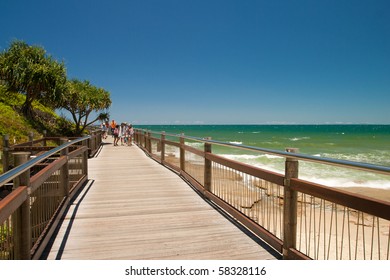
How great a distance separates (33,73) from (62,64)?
3483mm

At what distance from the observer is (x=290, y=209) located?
2988 mm

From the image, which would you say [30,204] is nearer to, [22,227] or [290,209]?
[22,227]

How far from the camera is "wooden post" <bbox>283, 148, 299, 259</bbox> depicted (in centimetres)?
298

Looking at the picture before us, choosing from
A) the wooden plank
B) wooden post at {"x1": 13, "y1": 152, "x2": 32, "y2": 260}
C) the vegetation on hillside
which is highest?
the vegetation on hillside

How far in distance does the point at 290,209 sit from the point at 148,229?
189 centimetres

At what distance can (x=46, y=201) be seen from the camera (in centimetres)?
381

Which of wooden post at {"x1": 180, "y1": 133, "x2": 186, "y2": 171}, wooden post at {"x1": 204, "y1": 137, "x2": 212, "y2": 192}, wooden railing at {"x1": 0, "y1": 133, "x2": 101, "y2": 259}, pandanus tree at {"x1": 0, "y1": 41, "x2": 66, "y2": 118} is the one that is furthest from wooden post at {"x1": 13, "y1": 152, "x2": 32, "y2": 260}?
pandanus tree at {"x1": 0, "y1": 41, "x2": 66, "y2": 118}

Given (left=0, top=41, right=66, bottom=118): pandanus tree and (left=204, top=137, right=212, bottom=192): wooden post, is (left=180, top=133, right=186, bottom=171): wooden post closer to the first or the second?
(left=204, top=137, right=212, bottom=192): wooden post

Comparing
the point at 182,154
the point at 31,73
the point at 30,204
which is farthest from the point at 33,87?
the point at 30,204

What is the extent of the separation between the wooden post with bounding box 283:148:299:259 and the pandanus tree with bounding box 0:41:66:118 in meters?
21.8

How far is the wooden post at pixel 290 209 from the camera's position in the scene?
2977mm

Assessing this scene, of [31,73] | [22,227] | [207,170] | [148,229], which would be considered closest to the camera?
[22,227]

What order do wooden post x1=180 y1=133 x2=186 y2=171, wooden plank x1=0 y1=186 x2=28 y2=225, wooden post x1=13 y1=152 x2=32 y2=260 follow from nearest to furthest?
wooden plank x1=0 y1=186 x2=28 y2=225
wooden post x1=13 y1=152 x2=32 y2=260
wooden post x1=180 y1=133 x2=186 y2=171
